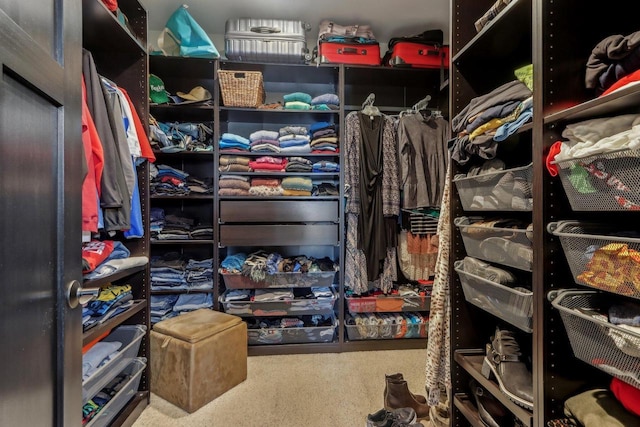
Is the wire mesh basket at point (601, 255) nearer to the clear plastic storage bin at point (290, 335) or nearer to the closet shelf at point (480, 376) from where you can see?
the closet shelf at point (480, 376)

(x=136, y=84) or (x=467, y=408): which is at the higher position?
(x=136, y=84)

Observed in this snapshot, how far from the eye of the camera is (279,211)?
2.40 metres

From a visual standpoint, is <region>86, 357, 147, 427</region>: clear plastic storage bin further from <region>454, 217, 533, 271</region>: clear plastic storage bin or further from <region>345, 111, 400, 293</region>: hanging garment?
<region>454, 217, 533, 271</region>: clear plastic storage bin

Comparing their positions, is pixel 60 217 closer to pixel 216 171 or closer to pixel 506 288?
pixel 506 288

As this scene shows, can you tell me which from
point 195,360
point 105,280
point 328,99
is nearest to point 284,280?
point 195,360

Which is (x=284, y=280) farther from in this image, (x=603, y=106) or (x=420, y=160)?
(x=603, y=106)

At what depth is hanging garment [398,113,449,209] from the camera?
2414 millimetres

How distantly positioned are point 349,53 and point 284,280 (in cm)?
176

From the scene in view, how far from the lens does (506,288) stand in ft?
3.56

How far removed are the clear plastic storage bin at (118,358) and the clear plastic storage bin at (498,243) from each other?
5.18 ft

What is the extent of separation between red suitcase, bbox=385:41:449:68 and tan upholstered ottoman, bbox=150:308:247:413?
7.19 ft

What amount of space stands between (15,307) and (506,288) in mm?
1297

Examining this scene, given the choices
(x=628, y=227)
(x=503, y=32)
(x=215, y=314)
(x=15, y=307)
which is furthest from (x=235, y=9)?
(x=628, y=227)

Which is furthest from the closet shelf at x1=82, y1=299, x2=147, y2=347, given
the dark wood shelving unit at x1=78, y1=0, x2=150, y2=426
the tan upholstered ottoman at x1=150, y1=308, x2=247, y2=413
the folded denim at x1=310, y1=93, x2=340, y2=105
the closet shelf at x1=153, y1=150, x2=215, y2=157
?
the folded denim at x1=310, y1=93, x2=340, y2=105
